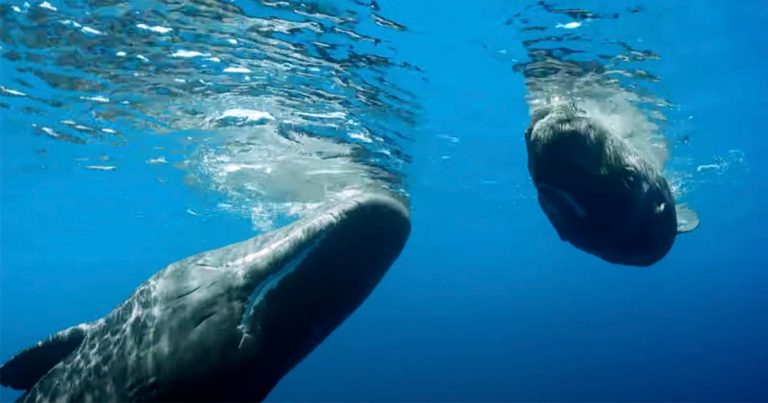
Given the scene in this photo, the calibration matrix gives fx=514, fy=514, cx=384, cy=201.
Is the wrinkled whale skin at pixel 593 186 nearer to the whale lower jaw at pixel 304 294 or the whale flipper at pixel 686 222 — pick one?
the whale lower jaw at pixel 304 294

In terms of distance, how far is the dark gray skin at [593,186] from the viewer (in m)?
5.59

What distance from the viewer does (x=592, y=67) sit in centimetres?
1209

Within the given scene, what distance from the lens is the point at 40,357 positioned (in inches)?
245

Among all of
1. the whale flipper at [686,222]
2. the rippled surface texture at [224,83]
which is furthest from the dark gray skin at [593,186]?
the rippled surface texture at [224,83]

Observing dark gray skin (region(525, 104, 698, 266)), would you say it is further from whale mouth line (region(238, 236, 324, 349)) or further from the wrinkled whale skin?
whale mouth line (region(238, 236, 324, 349))

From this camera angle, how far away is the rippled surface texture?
→ 10.2 metres

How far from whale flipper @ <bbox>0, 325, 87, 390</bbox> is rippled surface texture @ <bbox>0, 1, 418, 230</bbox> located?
638 centimetres

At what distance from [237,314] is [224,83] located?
9888 millimetres

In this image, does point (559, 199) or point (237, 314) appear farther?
point (559, 199)

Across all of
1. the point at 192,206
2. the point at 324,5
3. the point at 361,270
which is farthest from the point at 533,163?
the point at 192,206

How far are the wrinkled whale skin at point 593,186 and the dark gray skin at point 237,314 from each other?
1.78 meters

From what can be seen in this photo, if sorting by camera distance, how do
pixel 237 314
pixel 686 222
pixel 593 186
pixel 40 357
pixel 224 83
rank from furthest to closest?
pixel 224 83
pixel 686 222
pixel 40 357
pixel 593 186
pixel 237 314

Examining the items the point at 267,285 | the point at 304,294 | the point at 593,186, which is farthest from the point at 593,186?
the point at 267,285

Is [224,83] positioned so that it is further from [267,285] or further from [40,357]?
[267,285]
